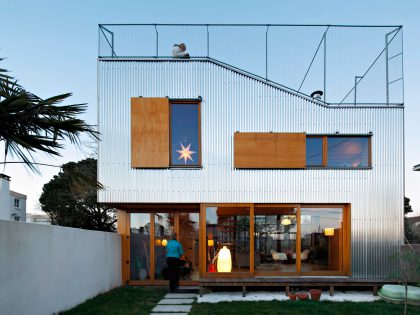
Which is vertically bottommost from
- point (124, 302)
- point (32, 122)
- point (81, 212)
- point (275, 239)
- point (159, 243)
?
point (124, 302)

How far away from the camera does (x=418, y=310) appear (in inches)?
294

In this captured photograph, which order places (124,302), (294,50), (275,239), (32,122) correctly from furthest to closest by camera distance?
(294,50) → (275,239) → (124,302) → (32,122)

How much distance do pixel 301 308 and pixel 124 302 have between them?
12.2 feet

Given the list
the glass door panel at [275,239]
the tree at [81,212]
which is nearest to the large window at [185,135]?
the glass door panel at [275,239]

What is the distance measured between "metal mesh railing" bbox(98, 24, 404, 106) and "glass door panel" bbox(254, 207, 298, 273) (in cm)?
329

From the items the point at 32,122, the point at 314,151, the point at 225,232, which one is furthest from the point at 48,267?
the point at 314,151

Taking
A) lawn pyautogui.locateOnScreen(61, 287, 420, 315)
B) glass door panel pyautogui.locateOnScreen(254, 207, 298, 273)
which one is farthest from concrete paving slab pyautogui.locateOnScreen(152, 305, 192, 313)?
glass door panel pyautogui.locateOnScreen(254, 207, 298, 273)

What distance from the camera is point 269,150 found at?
9.76 m

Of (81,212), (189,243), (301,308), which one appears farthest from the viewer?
(81,212)

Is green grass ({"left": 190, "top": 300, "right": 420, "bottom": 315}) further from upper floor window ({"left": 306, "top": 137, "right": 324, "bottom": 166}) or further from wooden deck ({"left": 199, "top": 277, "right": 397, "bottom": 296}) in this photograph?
upper floor window ({"left": 306, "top": 137, "right": 324, "bottom": 166})

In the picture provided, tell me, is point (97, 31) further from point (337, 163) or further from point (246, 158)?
point (337, 163)

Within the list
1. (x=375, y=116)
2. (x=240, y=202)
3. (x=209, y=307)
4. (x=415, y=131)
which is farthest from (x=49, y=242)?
(x=415, y=131)

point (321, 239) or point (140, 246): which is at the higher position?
point (321, 239)

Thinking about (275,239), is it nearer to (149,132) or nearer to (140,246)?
(140,246)
